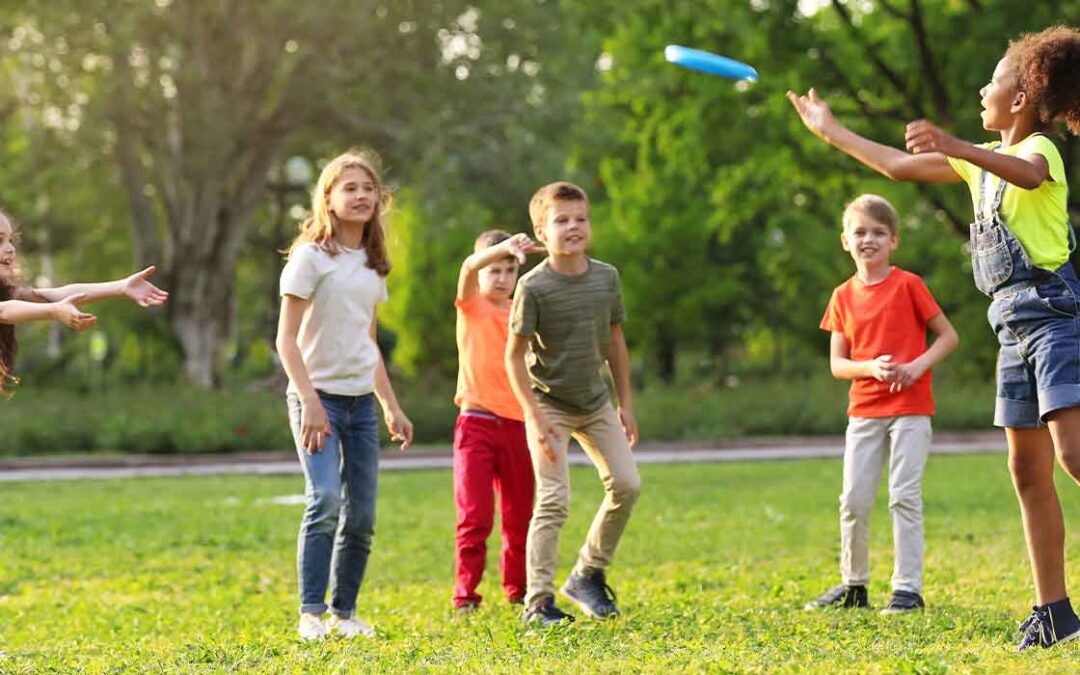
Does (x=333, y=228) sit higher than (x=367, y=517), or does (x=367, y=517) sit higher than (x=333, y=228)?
(x=333, y=228)

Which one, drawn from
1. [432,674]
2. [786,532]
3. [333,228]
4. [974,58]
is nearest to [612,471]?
[333,228]

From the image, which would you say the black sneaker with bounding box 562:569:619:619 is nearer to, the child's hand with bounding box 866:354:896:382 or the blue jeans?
the blue jeans

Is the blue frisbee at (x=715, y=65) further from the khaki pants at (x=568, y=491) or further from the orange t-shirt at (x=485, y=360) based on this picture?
the orange t-shirt at (x=485, y=360)

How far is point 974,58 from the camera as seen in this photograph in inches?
914

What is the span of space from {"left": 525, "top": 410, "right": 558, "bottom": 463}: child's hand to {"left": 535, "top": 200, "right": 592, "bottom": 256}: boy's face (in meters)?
0.76

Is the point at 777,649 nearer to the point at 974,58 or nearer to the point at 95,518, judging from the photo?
the point at 95,518

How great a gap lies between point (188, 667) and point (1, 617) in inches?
102

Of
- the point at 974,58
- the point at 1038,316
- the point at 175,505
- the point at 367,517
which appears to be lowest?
the point at 175,505

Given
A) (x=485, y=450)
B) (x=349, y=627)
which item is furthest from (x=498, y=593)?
(x=349, y=627)

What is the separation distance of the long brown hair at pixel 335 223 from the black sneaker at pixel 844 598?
2.48 m

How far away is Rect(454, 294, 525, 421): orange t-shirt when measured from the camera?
25.9ft

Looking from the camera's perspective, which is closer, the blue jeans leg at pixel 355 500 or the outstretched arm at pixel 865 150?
the outstretched arm at pixel 865 150

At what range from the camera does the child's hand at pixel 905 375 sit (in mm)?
7184

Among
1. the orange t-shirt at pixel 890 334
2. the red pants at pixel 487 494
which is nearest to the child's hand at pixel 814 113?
the orange t-shirt at pixel 890 334
